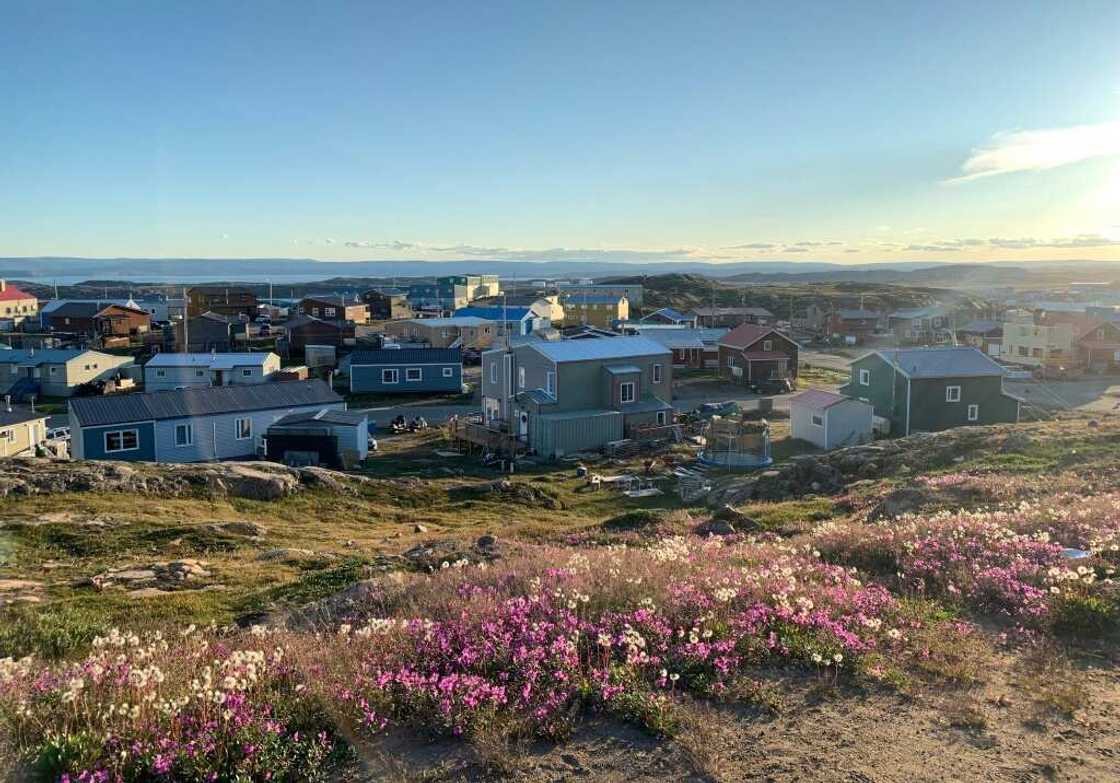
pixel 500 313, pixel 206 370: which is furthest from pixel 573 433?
pixel 500 313

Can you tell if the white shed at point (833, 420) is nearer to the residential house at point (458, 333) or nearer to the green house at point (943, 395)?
the green house at point (943, 395)

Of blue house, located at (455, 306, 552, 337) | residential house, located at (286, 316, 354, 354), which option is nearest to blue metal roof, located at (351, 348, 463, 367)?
blue house, located at (455, 306, 552, 337)

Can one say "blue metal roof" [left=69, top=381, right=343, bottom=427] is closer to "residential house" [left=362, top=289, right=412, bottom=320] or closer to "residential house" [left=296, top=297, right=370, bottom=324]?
"residential house" [left=296, top=297, right=370, bottom=324]

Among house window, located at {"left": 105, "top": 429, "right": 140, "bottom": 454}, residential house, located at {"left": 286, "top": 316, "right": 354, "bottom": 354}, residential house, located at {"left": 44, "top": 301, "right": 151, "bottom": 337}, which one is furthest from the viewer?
residential house, located at {"left": 44, "top": 301, "right": 151, "bottom": 337}

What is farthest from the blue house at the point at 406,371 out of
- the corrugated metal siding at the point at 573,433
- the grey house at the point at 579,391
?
the corrugated metal siding at the point at 573,433

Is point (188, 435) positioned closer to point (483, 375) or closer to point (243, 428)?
point (243, 428)
